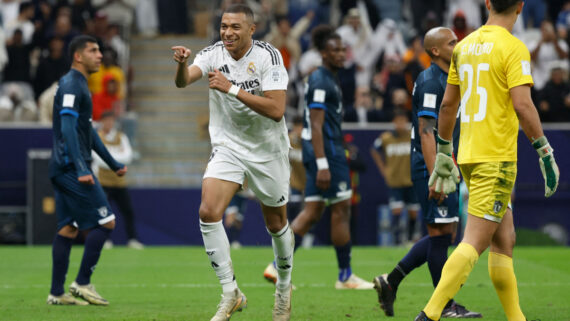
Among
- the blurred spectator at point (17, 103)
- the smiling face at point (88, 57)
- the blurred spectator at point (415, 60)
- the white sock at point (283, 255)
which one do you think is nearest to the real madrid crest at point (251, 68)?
the white sock at point (283, 255)

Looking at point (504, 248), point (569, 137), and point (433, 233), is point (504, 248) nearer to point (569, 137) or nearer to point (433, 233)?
point (433, 233)

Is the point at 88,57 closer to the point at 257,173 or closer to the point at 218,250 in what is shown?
the point at 257,173

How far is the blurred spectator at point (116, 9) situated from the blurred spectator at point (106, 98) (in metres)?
3.24

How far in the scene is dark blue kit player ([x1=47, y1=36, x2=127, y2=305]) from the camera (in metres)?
8.36

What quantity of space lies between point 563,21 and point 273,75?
14.7m

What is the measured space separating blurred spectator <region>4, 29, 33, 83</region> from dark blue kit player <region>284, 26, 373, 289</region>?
10.5m

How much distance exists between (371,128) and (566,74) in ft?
14.4

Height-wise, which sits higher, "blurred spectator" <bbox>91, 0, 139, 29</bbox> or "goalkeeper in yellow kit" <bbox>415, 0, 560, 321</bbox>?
"blurred spectator" <bbox>91, 0, 139, 29</bbox>

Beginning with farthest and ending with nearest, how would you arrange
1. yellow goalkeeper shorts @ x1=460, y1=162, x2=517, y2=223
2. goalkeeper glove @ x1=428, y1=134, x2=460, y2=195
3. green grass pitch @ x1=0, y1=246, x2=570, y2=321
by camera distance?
1. green grass pitch @ x1=0, y1=246, x2=570, y2=321
2. goalkeeper glove @ x1=428, y1=134, x2=460, y2=195
3. yellow goalkeeper shorts @ x1=460, y1=162, x2=517, y2=223

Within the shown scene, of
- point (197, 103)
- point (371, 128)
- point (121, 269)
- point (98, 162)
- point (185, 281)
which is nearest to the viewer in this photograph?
point (185, 281)

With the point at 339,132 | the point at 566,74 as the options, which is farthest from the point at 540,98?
the point at 339,132

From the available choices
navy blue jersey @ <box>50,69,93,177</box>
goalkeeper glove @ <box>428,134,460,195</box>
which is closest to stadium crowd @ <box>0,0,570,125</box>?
navy blue jersey @ <box>50,69,93,177</box>

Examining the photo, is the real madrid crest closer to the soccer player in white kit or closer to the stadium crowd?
the soccer player in white kit

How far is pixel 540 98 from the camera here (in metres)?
17.5
